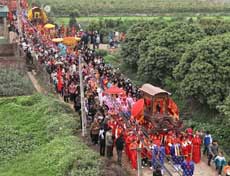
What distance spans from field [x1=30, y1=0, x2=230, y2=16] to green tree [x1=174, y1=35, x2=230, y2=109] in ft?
108

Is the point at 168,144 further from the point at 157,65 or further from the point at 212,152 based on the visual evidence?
the point at 157,65

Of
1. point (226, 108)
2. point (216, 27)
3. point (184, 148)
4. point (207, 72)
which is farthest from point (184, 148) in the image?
point (216, 27)

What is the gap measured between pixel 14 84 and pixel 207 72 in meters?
9.92

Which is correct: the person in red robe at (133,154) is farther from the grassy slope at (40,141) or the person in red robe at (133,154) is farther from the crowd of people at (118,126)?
the grassy slope at (40,141)

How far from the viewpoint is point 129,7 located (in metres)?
65.9

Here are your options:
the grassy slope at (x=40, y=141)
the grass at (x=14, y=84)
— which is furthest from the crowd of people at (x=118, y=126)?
the grass at (x=14, y=84)

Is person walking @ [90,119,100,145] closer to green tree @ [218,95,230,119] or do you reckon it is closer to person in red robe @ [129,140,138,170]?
person in red robe @ [129,140,138,170]

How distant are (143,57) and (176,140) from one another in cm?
1494

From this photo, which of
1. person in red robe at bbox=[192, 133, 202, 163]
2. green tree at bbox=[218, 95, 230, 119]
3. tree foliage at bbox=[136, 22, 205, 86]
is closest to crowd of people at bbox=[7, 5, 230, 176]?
person in red robe at bbox=[192, 133, 202, 163]

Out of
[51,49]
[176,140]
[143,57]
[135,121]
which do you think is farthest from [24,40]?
[176,140]

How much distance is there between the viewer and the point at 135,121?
21.8m

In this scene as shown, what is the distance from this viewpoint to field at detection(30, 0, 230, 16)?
205 ft

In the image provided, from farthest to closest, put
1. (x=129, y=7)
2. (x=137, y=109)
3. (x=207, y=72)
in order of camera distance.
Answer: (x=129, y=7) < (x=207, y=72) < (x=137, y=109)

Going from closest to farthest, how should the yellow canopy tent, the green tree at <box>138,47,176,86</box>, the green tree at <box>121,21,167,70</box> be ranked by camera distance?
the green tree at <box>138,47,176,86</box> → the green tree at <box>121,21,167,70</box> → the yellow canopy tent
